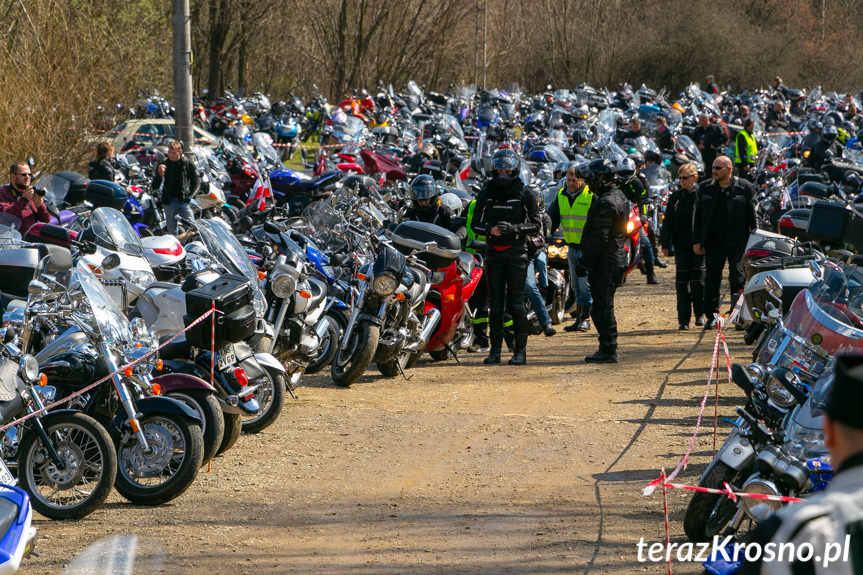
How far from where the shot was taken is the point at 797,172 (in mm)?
15883

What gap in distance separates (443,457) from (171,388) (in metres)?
1.83

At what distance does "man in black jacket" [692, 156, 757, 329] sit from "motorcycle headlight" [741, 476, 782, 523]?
22.6 feet

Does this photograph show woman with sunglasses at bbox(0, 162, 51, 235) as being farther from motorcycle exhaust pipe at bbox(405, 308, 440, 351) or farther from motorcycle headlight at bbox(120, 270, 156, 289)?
motorcycle exhaust pipe at bbox(405, 308, 440, 351)

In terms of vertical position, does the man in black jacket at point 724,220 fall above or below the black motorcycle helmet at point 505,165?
below

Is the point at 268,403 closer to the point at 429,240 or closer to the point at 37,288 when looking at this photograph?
the point at 37,288

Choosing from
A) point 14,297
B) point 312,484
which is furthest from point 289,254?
point 312,484

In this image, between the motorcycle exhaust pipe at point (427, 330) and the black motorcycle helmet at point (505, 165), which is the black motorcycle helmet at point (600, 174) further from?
the motorcycle exhaust pipe at point (427, 330)

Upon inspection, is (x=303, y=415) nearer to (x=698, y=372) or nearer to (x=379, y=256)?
(x=379, y=256)

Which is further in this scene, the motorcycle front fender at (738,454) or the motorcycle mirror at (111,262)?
the motorcycle mirror at (111,262)

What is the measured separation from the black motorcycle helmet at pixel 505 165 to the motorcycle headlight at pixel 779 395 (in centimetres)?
532

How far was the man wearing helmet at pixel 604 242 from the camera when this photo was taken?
10.2m

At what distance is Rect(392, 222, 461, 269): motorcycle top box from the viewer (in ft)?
32.7

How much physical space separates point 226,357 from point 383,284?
248 centimetres

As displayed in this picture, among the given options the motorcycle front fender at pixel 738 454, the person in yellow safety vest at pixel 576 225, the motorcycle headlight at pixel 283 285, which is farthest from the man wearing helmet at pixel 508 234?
the motorcycle front fender at pixel 738 454
